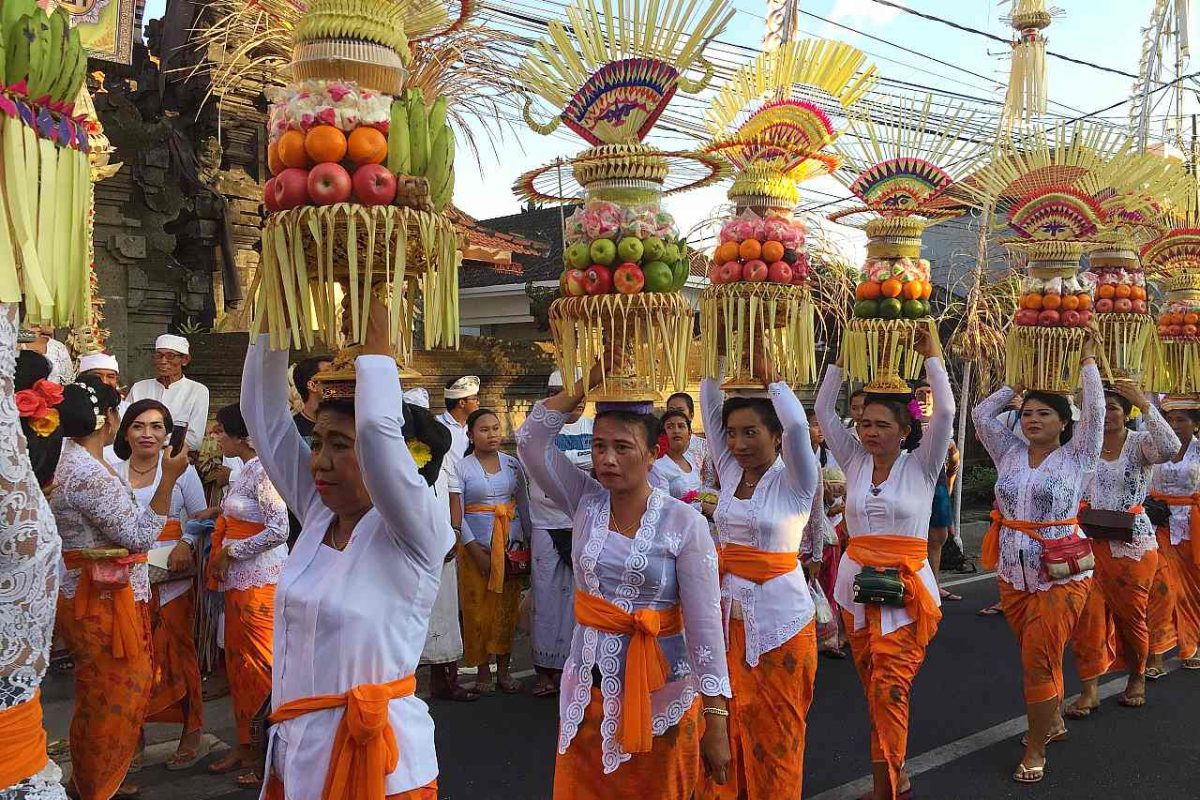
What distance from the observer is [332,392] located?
2.40 metres

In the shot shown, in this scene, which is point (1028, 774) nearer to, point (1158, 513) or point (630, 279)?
point (1158, 513)

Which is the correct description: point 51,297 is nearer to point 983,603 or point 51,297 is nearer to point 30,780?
point 30,780

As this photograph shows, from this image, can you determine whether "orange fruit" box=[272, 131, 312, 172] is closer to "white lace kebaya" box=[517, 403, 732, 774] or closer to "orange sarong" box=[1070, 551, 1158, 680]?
"white lace kebaya" box=[517, 403, 732, 774]

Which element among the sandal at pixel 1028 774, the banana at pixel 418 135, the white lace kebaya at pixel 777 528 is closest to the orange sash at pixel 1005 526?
the sandal at pixel 1028 774

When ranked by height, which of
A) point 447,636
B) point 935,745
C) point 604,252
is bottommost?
point 935,745

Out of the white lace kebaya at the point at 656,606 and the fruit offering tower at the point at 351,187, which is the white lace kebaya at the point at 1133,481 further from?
the fruit offering tower at the point at 351,187

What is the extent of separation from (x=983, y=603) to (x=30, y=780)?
8.39 meters

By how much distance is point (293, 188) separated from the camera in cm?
223

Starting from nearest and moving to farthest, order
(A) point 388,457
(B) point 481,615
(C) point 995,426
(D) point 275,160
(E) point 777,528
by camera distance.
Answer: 1. (A) point 388,457
2. (D) point 275,160
3. (E) point 777,528
4. (C) point 995,426
5. (B) point 481,615

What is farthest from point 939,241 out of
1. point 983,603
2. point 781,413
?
point 781,413

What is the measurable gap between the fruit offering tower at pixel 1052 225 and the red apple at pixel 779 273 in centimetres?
183

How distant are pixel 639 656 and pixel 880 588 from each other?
5.62 ft

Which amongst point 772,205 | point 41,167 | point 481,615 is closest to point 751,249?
point 772,205

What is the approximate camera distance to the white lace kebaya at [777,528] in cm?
399
